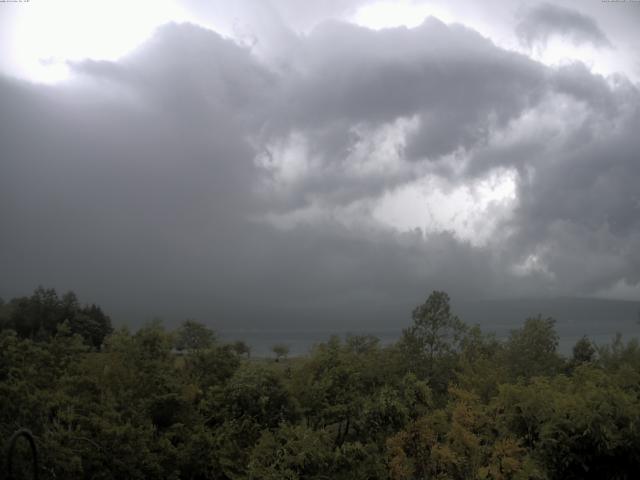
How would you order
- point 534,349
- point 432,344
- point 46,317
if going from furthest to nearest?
point 46,317
point 534,349
point 432,344

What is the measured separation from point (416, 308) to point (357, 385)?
5.87 meters

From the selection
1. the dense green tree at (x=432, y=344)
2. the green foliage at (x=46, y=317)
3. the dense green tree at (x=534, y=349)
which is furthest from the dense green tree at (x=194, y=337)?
the green foliage at (x=46, y=317)

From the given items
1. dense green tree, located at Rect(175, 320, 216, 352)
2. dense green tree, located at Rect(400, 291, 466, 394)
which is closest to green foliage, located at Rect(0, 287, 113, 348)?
dense green tree, located at Rect(175, 320, 216, 352)

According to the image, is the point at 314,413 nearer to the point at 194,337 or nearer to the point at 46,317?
the point at 194,337

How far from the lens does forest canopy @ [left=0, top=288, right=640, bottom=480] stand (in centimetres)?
2008

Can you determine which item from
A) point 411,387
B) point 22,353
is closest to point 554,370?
point 411,387

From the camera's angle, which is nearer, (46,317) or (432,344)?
(432,344)

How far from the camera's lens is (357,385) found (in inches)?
925

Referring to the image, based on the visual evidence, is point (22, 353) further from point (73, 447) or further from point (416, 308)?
point (416, 308)

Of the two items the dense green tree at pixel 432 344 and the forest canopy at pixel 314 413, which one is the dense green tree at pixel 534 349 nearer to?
the forest canopy at pixel 314 413

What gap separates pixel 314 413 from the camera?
23406mm

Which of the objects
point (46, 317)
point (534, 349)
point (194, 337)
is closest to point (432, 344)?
point (534, 349)

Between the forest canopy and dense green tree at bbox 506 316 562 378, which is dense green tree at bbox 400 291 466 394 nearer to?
the forest canopy

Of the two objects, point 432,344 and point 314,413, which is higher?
point 432,344
